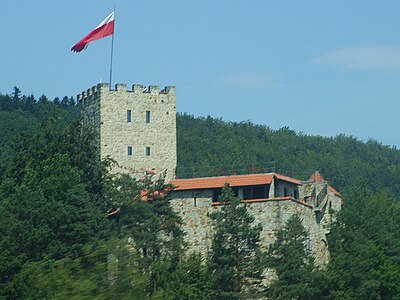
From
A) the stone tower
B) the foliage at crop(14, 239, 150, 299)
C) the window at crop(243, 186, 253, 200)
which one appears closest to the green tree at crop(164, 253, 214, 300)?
the window at crop(243, 186, 253, 200)

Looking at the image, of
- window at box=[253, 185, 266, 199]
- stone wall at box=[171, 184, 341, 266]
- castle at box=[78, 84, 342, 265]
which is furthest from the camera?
window at box=[253, 185, 266, 199]

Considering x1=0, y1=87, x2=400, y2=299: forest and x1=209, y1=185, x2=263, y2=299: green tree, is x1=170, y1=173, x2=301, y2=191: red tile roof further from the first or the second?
x1=209, y1=185, x2=263, y2=299: green tree

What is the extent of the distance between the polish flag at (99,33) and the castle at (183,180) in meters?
→ 2.60

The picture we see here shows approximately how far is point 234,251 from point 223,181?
4.79m

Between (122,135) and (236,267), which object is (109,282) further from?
(122,135)

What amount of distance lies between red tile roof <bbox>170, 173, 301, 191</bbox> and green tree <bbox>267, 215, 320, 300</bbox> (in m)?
3.23

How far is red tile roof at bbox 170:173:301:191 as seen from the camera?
177ft

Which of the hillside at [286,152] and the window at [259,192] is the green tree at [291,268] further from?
the hillside at [286,152]

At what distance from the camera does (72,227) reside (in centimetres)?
4938

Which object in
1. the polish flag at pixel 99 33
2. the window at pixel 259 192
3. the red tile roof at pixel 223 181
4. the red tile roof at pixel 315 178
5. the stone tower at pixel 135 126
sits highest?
the polish flag at pixel 99 33

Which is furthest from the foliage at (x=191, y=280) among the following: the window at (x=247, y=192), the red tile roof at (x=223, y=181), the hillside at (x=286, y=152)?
the hillside at (x=286, y=152)

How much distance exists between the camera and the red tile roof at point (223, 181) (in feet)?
177

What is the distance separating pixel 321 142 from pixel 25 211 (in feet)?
336

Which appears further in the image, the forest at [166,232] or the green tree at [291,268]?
the green tree at [291,268]
